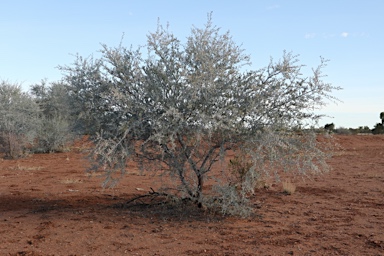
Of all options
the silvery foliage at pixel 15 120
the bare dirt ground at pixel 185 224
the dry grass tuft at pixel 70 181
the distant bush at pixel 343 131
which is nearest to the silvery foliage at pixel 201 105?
the bare dirt ground at pixel 185 224

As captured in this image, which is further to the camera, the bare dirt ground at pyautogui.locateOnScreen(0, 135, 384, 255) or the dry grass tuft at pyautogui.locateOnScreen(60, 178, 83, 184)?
the dry grass tuft at pyautogui.locateOnScreen(60, 178, 83, 184)

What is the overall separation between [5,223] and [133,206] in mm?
2875

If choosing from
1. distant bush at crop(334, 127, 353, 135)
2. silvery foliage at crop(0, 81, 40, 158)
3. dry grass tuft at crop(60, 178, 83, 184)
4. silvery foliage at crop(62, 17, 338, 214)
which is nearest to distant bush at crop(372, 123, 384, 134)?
distant bush at crop(334, 127, 353, 135)

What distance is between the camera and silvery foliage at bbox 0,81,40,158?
83.7ft

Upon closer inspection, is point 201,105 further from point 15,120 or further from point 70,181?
point 15,120

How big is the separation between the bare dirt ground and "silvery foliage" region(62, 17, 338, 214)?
933 mm

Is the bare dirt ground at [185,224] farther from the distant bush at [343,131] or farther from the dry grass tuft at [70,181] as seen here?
the distant bush at [343,131]

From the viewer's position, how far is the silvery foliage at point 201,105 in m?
8.41

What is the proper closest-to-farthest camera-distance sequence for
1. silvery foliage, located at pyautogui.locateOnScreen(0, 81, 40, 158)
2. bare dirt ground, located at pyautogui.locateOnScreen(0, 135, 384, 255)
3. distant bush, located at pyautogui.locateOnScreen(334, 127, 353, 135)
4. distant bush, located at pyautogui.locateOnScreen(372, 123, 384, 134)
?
bare dirt ground, located at pyautogui.locateOnScreen(0, 135, 384, 255), silvery foliage, located at pyautogui.locateOnScreen(0, 81, 40, 158), distant bush, located at pyautogui.locateOnScreen(334, 127, 353, 135), distant bush, located at pyautogui.locateOnScreen(372, 123, 384, 134)

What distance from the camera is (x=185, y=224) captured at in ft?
29.0

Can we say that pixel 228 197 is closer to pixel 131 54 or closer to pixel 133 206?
pixel 133 206

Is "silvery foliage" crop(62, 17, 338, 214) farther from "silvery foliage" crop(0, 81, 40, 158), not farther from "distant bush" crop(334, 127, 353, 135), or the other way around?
"distant bush" crop(334, 127, 353, 135)

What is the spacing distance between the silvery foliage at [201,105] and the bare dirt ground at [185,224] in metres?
0.93

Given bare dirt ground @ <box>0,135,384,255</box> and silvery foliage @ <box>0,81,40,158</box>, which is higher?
silvery foliage @ <box>0,81,40,158</box>
